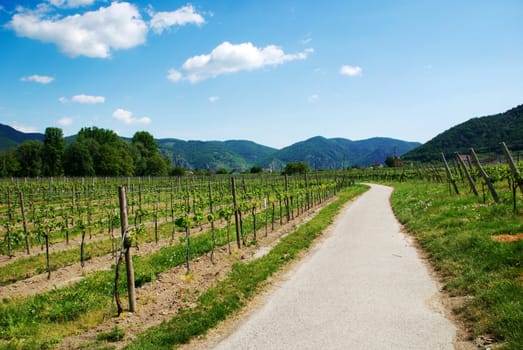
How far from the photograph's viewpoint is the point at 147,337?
5.03 m

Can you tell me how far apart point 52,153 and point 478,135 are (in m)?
135

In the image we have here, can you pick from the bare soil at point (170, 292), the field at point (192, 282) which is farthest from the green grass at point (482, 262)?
the bare soil at point (170, 292)

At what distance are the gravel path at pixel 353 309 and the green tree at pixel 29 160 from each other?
80.7 m

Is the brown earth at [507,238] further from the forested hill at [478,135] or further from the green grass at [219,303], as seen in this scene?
the forested hill at [478,135]

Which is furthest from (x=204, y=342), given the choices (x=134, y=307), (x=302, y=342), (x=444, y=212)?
(x=444, y=212)

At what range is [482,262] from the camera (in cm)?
685

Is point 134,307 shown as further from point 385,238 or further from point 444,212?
point 444,212

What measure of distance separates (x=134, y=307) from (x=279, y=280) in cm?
304

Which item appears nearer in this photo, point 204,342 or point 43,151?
point 204,342

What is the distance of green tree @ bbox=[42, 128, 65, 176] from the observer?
2872 inches

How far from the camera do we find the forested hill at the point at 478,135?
369 ft

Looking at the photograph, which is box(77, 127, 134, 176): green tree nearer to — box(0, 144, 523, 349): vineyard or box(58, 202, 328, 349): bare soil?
box(0, 144, 523, 349): vineyard

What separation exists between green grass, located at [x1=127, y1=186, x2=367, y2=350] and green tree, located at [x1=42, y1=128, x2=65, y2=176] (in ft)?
250

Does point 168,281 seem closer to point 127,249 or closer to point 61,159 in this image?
point 127,249
